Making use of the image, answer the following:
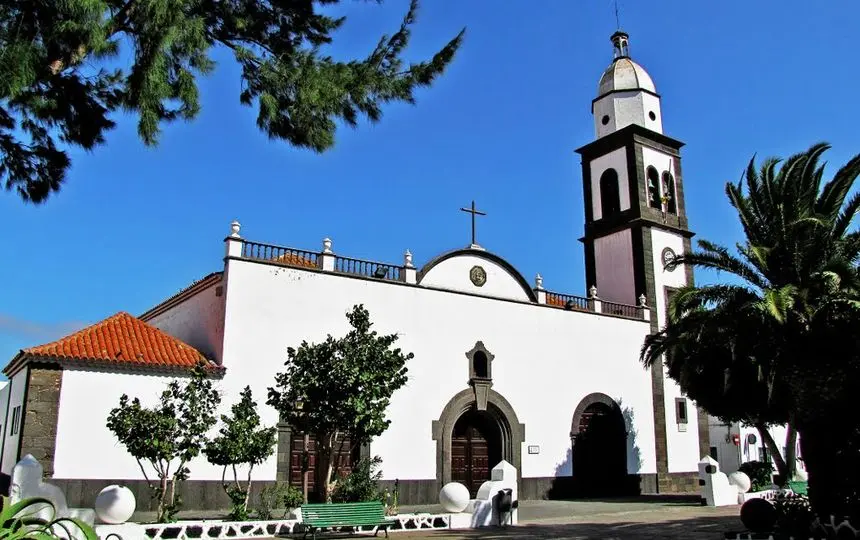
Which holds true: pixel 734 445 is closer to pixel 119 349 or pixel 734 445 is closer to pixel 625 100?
pixel 625 100

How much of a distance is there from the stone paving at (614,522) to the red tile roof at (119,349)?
7382 mm

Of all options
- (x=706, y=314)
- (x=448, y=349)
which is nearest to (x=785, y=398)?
(x=706, y=314)

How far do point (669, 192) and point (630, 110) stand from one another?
352 centimetres

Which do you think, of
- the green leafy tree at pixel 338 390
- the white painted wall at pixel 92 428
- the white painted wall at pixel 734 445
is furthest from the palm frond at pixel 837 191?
the white painted wall at pixel 734 445

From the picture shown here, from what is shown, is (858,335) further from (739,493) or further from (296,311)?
(296,311)

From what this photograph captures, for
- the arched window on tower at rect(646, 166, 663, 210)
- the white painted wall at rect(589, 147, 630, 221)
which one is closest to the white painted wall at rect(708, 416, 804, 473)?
the arched window on tower at rect(646, 166, 663, 210)

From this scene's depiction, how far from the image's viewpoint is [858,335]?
11.9m

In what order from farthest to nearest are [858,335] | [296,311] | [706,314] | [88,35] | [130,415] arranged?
[296,311] → [706,314] → [130,415] → [858,335] → [88,35]

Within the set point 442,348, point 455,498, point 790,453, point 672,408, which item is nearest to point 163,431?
point 455,498

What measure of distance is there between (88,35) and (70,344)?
11652 mm

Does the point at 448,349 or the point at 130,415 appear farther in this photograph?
the point at 448,349

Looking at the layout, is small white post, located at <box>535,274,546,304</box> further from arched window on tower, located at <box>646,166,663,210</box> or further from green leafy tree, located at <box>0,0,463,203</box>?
green leafy tree, located at <box>0,0,463,203</box>

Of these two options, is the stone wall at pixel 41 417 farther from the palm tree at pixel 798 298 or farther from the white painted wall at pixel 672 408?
the white painted wall at pixel 672 408

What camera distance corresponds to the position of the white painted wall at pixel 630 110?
2847 cm
